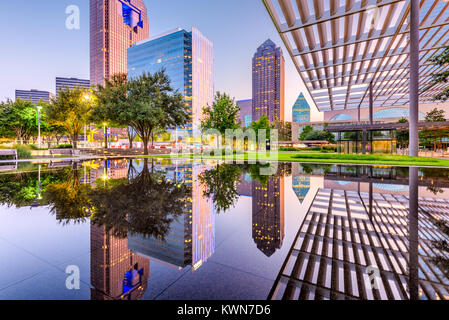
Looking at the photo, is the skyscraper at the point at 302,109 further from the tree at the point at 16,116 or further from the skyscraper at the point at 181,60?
the tree at the point at 16,116

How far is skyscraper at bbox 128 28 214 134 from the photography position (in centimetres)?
11200

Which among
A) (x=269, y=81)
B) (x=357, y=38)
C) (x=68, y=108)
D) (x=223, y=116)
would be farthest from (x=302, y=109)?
(x=68, y=108)

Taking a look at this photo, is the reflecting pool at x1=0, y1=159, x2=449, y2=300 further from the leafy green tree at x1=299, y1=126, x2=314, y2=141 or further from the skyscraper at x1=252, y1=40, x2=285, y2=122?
the skyscraper at x1=252, y1=40, x2=285, y2=122

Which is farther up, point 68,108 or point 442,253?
point 68,108

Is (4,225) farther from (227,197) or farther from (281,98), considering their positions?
(281,98)

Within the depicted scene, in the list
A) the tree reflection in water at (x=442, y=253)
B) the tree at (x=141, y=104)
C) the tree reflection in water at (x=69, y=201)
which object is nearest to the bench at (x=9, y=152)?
the tree at (x=141, y=104)

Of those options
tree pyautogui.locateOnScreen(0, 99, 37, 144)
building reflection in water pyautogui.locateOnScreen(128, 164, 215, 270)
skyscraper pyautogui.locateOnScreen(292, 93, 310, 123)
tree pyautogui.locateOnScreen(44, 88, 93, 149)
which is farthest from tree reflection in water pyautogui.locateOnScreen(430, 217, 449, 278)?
skyscraper pyautogui.locateOnScreen(292, 93, 310, 123)

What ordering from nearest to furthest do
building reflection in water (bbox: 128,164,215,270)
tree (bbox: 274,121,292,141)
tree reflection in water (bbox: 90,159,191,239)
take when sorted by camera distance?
building reflection in water (bbox: 128,164,215,270), tree reflection in water (bbox: 90,159,191,239), tree (bbox: 274,121,292,141)

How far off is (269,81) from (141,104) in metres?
181

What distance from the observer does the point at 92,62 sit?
151 meters

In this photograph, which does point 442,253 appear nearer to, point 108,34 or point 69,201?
point 69,201

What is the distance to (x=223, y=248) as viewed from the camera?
3.41 meters

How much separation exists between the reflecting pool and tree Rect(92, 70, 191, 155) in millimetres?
21767
